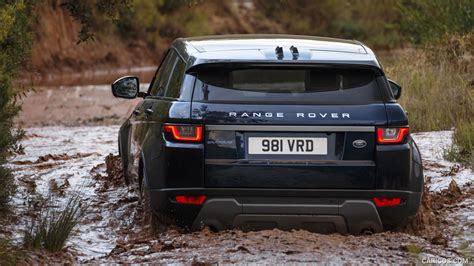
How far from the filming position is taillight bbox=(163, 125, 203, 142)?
278 inches

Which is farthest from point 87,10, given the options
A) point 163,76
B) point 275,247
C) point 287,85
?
point 275,247

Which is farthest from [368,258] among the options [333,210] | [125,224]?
[125,224]

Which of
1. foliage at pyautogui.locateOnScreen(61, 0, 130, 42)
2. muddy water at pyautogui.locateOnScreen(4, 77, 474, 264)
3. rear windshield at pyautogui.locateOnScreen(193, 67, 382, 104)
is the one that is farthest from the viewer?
foliage at pyautogui.locateOnScreen(61, 0, 130, 42)

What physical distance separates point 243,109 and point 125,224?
2.26m

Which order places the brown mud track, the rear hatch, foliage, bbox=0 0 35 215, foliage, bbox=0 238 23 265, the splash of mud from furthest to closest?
foliage, bbox=0 0 35 215 → the splash of mud → the rear hatch → the brown mud track → foliage, bbox=0 238 23 265

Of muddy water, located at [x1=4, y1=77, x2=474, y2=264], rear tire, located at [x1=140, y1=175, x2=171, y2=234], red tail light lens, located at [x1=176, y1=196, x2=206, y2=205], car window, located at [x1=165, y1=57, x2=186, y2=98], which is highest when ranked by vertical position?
car window, located at [x1=165, y1=57, x2=186, y2=98]

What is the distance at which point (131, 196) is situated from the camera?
9945 mm

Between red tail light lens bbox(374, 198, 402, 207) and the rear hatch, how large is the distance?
0.13 metres

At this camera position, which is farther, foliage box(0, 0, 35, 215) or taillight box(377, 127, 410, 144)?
foliage box(0, 0, 35, 215)

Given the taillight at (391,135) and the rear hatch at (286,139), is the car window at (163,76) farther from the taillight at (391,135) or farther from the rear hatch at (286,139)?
the taillight at (391,135)

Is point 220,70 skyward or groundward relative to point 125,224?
skyward

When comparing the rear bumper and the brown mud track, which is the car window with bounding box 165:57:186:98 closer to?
the rear bumper

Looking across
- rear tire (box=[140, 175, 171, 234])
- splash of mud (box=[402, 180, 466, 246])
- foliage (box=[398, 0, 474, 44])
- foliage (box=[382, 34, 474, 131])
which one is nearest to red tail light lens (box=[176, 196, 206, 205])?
rear tire (box=[140, 175, 171, 234])

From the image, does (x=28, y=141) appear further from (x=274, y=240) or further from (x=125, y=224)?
(x=274, y=240)
